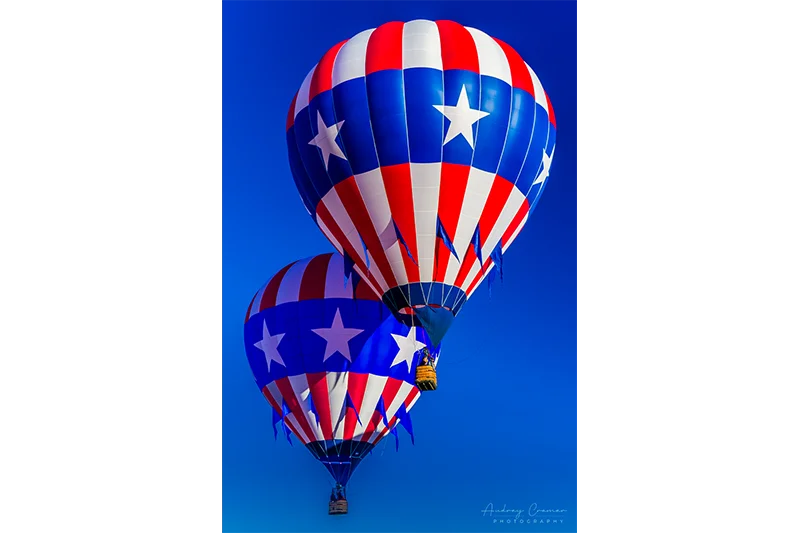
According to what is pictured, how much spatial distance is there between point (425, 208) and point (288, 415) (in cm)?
398

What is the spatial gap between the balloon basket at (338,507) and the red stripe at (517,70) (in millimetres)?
5089

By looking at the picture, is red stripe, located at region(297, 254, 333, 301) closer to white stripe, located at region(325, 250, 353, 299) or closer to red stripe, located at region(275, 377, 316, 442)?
white stripe, located at region(325, 250, 353, 299)

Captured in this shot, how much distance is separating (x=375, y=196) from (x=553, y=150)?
179 cm

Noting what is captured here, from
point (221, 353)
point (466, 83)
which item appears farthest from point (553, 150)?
point (221, 353)

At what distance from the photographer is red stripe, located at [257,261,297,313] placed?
13375mm

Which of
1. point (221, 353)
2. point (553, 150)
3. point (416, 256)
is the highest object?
point (553, 150)

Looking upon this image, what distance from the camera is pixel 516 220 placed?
11109mm

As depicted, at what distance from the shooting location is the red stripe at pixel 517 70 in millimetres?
10742

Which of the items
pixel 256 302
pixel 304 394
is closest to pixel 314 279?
pixel 256 302

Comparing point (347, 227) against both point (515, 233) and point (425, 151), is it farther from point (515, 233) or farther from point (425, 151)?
point (515, 233)

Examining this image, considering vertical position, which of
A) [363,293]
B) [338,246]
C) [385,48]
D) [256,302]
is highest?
[385,48]

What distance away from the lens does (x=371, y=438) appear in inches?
538

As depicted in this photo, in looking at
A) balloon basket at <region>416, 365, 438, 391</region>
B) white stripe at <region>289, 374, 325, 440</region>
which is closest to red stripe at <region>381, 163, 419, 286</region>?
balloon basket at <region>416, 365, 438, 391</region>

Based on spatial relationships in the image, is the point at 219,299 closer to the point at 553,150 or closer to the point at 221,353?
the point at 221,353
